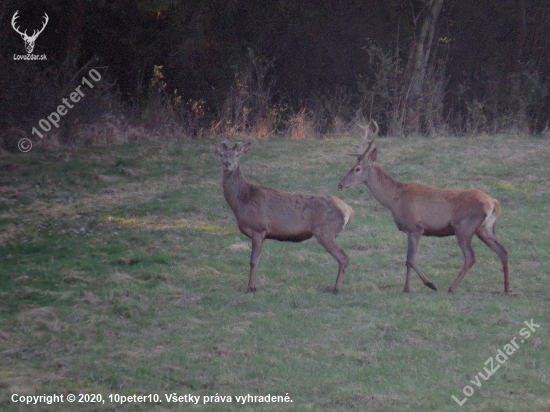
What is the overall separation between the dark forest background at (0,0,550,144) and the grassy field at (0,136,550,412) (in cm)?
357

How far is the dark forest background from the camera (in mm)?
18203

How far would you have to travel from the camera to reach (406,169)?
52.0ft

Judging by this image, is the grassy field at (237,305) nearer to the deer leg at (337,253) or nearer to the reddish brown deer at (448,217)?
the deer leg at (337,253)

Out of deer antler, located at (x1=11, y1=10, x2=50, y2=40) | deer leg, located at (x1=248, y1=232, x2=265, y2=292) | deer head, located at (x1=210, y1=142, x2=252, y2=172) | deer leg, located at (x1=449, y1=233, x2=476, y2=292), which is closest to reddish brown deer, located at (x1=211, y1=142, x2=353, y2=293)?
deer leg, located at (x1=248, y1=232, x2=265, y2=292)

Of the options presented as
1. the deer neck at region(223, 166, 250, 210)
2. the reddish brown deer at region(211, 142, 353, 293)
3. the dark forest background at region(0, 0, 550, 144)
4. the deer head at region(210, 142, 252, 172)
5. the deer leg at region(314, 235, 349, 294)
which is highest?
the dark forest background at region(0, 0, 550, 144)

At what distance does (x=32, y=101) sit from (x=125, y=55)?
4209 mm

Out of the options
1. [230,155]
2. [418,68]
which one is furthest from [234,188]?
[418,68]

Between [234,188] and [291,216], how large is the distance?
0.92 meters

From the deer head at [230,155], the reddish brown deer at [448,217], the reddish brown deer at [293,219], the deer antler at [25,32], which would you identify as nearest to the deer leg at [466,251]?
the reddish brown deer at [448,217]

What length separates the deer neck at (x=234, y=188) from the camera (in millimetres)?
9398

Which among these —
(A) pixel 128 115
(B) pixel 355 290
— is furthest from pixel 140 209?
(A) pixel 128 115

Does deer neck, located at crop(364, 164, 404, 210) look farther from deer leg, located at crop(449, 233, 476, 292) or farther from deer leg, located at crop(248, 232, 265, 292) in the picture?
deer leg, located at crop(248, 232, 265, 292)

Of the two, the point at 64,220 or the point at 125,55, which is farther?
the point at 125,55

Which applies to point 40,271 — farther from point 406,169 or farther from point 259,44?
point 259,44
